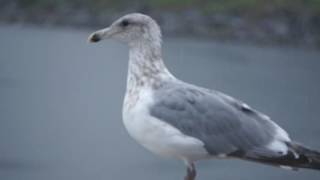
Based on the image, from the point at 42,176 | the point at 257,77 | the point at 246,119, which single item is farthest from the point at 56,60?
the point at 246,119

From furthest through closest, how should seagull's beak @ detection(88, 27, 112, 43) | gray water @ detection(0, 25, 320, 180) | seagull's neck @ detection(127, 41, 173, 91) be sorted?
gray water @ detection(0, 25, 320, 180), seagull's beak @ detection(88, 27, 112, 43), seagull's neck @ detection(127, 41, 173, 91)

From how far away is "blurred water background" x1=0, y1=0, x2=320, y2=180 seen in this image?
26.9 feet

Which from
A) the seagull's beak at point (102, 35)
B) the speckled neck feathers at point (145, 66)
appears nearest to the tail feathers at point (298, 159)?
the speckled neck feathers at point (145, 66)

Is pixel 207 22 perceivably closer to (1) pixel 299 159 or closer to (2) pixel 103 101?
(2) pixel 103 101

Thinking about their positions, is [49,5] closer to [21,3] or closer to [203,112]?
[21,3]

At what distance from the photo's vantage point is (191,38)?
30.6m

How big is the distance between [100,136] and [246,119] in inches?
181

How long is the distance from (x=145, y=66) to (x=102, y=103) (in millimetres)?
6815

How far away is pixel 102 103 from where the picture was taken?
478 inches

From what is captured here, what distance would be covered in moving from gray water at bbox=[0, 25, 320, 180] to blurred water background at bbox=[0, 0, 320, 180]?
11 mm

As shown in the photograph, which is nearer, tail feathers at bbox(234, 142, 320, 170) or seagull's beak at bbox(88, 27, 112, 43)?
tail feathers at bbox(234, 142, 320, 170)

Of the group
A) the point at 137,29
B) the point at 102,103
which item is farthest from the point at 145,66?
the point at 102,103

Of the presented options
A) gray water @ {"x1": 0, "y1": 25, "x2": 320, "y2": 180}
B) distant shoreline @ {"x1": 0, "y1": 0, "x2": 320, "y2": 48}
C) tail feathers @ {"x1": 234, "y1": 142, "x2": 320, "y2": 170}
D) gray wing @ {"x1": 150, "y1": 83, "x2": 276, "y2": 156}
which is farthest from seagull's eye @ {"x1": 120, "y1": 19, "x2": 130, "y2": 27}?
distant shoreline @ {"x1": 0, "y1": 0, "x2": 320, "y2": 48}

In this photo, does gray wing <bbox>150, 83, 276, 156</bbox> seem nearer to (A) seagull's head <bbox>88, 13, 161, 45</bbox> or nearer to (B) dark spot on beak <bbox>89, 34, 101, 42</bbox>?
(A) seagull's head <bbox>88, 13, 161, 45</bbox>
